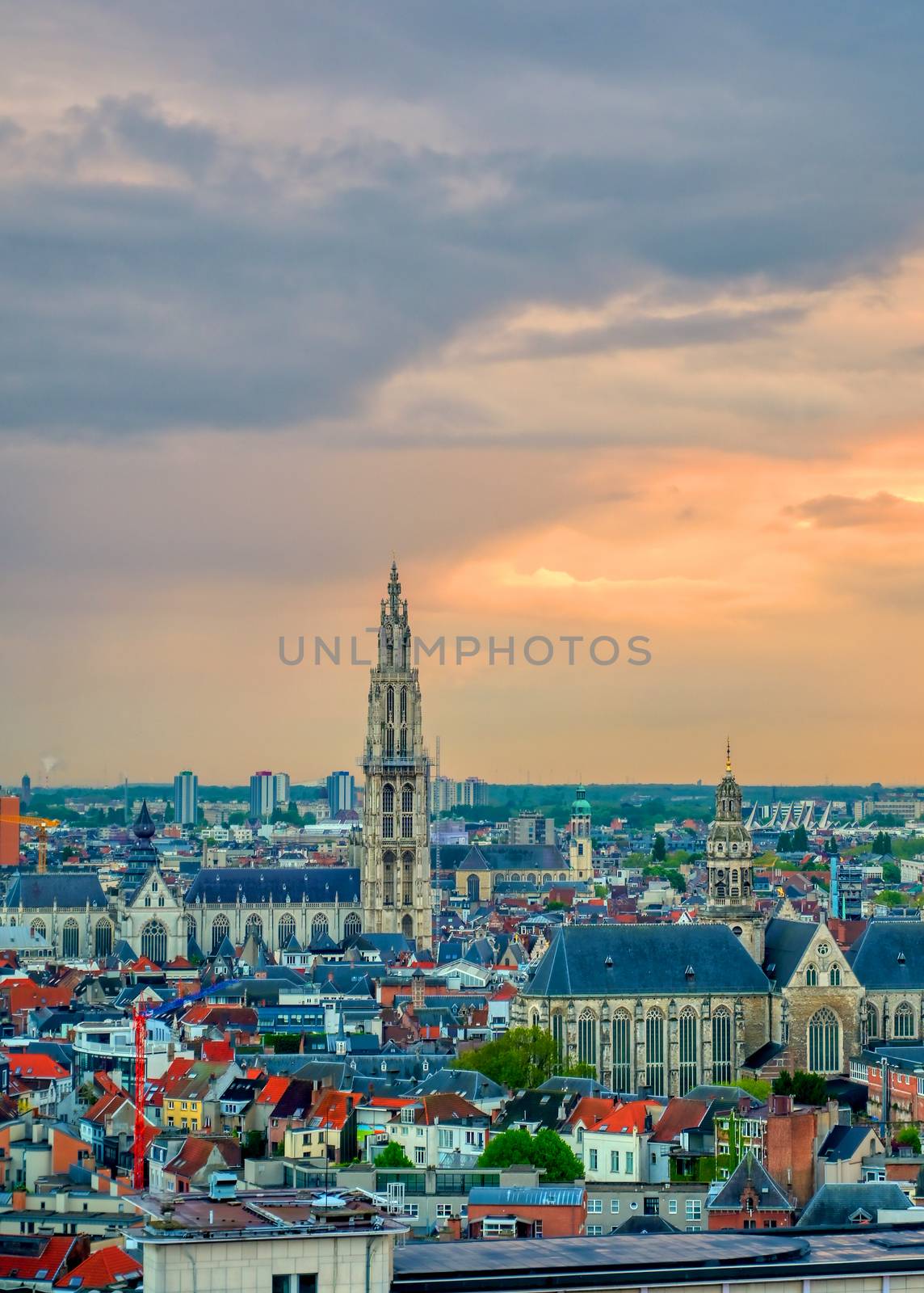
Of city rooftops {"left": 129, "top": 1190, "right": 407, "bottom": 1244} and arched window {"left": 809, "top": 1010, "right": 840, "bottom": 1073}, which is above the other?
city rooftops {"left": 129, "top": 1190, "right": 407, "bottom": 1244}

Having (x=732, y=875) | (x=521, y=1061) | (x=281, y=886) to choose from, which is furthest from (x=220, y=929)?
(x=521, y=1061)

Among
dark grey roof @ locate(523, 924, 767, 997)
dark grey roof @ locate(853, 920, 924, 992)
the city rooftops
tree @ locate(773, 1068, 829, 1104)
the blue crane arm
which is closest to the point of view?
the city rooftops

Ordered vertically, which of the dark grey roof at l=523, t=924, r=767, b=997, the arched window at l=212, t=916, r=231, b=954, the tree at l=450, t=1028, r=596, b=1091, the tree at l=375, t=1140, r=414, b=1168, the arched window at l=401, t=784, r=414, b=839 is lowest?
the tree at l=375, t=1140, r=414, b=1168

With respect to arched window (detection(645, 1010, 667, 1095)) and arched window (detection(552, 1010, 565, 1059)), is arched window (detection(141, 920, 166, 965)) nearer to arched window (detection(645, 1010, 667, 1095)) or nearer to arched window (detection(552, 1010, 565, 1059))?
arched window (detection(645, 1010, 667, 1095))

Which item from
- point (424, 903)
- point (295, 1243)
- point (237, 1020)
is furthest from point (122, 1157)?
point (424, 903)

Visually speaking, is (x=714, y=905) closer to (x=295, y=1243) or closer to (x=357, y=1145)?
(x=357, y=1145)

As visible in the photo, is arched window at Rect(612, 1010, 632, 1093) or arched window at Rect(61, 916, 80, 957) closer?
arched window at Rect(612, 1010, 632, 1093)

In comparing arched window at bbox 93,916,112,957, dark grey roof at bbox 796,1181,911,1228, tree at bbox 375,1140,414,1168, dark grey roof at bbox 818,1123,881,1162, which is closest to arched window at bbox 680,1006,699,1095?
tree at bbox 375,1140,414,1168
